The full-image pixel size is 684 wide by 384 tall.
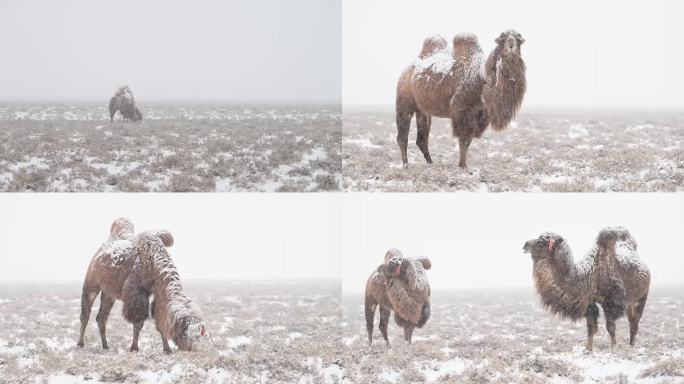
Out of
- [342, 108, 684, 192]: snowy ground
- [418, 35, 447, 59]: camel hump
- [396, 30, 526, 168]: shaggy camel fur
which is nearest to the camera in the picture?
[396, 30, 526, 168]: shaggy camel fur

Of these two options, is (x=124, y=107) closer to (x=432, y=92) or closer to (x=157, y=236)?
(x=157, y=236)

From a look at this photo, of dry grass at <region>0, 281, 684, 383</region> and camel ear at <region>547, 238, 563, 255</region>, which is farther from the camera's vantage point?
dry grass at <region>0, 281, 684, 383</region>

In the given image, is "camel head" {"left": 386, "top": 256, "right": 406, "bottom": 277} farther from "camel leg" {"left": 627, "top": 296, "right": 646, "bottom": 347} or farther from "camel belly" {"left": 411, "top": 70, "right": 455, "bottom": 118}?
"camel leg" {"left": 627, "top": 296, "right": 646, "bottom": 347}

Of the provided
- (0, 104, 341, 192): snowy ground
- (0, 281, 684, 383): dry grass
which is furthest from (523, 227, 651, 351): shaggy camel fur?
(0, 104, 341, 192): snowy ground

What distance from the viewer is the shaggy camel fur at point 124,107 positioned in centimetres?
890

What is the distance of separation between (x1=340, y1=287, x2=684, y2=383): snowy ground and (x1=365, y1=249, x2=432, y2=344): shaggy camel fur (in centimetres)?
37

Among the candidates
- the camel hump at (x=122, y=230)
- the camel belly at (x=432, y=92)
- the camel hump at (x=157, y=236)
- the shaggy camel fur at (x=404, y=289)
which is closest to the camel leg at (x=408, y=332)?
the shaggy camel fur at (x=404, y=289)

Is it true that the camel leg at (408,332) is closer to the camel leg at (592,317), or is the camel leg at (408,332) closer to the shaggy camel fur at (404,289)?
the shaggy camel fur at (404,289)

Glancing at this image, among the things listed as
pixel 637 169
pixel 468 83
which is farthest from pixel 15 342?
pixel 637 169

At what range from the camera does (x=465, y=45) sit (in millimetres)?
5500

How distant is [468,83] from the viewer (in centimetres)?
526

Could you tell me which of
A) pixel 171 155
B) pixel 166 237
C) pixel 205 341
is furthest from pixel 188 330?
pixel 171 155

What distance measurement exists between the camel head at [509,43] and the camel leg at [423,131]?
98cm

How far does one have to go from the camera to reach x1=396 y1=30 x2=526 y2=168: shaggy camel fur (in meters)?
5.15
